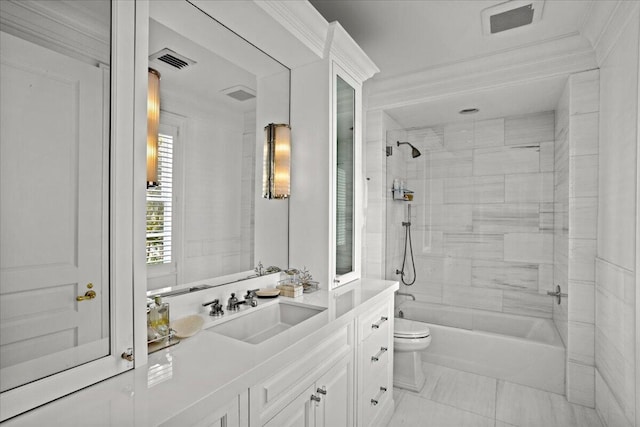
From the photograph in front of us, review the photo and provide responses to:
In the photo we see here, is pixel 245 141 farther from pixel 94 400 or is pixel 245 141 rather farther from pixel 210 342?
pixel 94 400

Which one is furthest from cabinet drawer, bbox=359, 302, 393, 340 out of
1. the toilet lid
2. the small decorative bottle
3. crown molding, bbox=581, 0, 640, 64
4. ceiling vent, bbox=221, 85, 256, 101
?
crown molding, bbox=581, 0, 640, 64

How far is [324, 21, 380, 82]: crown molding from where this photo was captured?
200cm

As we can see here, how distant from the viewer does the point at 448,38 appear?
2391 millimetres

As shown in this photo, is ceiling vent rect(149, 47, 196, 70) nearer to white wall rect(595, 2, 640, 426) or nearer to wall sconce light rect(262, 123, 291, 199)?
wall sconce light rect(262, 123, 291, 199)

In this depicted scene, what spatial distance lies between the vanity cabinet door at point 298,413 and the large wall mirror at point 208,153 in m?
0.70

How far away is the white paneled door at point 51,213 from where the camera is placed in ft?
2.71

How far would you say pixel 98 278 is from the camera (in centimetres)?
99

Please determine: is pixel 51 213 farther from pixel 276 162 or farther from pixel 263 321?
pixel 276 162

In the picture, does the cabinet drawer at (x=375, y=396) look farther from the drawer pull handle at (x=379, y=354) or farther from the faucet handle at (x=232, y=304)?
the faucet handle at (x=232, y=304)

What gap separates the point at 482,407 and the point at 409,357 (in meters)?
0.56

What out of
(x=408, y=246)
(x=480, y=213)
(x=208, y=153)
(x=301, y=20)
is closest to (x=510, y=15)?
(x=301, y=20)

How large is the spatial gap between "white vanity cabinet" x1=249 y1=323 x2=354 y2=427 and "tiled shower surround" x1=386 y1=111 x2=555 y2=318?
67.7 inches

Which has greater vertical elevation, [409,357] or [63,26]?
[63,26]

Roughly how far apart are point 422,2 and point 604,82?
133cm
